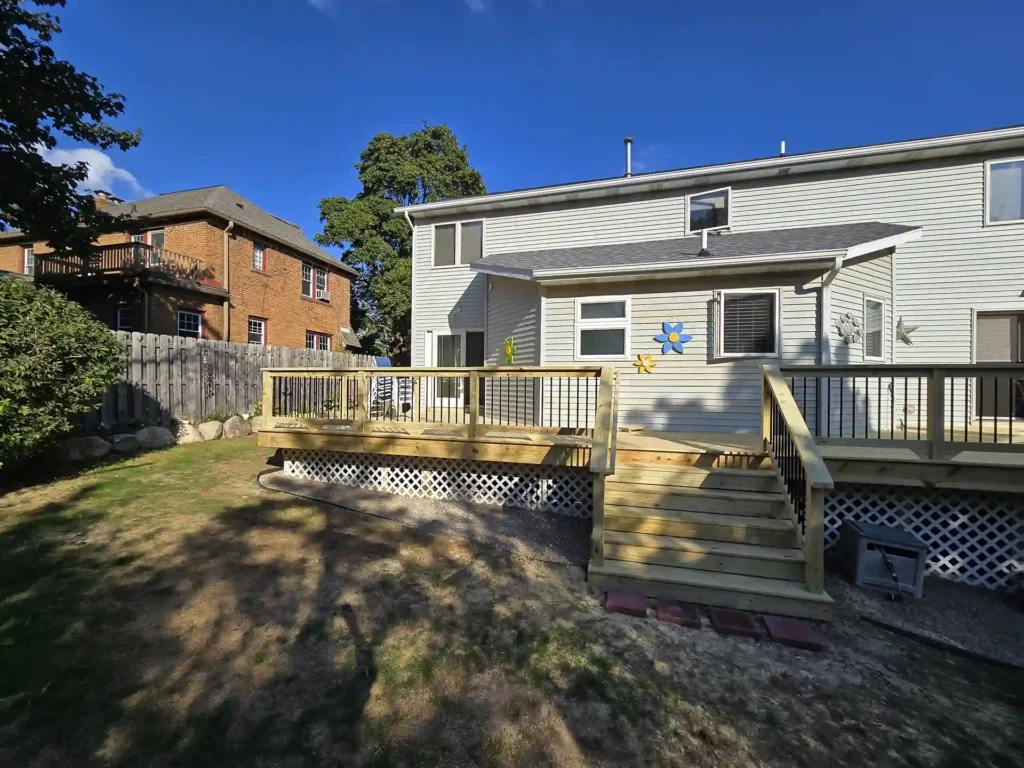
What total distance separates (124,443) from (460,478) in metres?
6.56

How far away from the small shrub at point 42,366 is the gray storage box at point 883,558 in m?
9.29

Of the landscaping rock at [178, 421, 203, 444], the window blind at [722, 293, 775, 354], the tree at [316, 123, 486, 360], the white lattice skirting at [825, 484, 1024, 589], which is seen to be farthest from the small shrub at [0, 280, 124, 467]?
the tree at [316, 123, 486, 360]

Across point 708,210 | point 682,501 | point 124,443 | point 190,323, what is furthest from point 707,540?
point 190,323

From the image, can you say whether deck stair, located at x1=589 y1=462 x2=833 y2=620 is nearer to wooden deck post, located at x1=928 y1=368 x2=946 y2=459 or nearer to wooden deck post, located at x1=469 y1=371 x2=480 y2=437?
wooden deck post, located at x1=928 y1=368 x2=946 y2=459

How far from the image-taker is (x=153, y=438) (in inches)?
342

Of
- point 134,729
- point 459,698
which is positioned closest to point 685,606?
point 459,698

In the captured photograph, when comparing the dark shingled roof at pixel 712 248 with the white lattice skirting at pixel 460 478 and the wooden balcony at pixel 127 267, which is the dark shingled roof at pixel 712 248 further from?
the wooden balcony at pixel 127 267

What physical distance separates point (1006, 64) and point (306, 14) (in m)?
17.9

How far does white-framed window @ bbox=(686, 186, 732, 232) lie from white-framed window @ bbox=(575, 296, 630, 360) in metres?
3.39

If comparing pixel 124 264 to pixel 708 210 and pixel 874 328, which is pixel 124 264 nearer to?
pixel 708 210

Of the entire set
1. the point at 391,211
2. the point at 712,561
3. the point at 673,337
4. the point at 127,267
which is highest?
the point at 391,211

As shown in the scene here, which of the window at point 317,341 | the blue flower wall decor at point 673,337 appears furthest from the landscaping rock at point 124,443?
the window at point 317,341

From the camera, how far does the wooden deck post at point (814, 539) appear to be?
3688 millimetres

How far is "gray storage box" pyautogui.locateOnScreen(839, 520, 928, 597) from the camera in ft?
13.6
